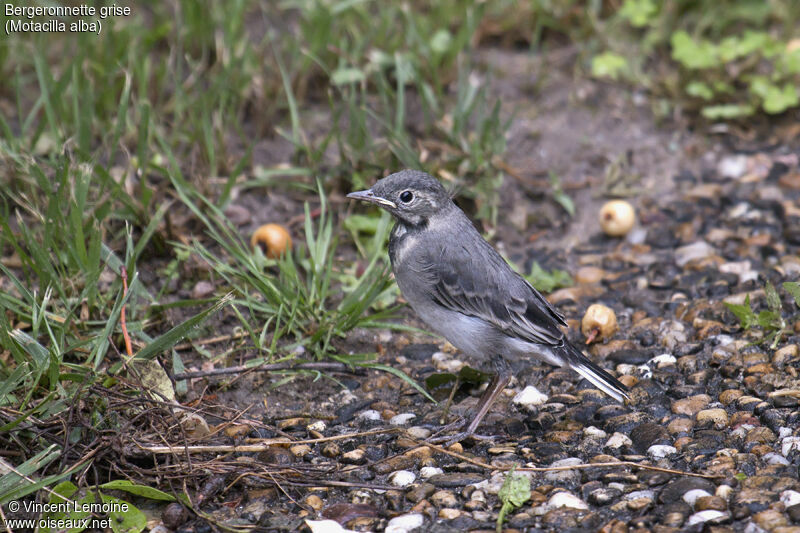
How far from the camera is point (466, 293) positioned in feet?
15.0

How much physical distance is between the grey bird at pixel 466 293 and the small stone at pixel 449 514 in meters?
0.71

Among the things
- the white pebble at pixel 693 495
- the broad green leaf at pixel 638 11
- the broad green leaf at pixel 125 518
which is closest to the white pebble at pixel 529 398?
the white pebble at pixel 693 495

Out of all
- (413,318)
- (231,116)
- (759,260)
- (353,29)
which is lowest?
(413,318)

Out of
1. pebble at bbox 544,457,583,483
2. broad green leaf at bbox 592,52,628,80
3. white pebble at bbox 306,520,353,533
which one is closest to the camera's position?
white pebble at bbox 306,520,353,533

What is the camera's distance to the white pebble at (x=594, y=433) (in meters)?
4.27

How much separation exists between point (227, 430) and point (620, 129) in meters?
4.26

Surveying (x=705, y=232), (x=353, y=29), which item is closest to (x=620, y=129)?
(x=705, y=232)

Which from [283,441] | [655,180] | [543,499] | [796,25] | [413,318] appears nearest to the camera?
[543,499]

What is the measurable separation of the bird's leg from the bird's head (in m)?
0.96

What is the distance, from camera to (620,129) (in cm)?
703

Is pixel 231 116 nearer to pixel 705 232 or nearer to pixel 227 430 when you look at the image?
pixel 227 430

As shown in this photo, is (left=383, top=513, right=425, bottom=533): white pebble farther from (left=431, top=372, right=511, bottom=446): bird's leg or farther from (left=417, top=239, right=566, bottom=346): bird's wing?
(left=417, top=239, right=566, bottom=346): bird's wing

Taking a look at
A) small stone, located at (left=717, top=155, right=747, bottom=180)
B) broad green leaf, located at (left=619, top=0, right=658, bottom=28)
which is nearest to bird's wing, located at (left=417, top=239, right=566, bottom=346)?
small stone, located at (left=717, top=155, right=747, bottom=180)

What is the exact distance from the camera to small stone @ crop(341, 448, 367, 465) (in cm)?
414
